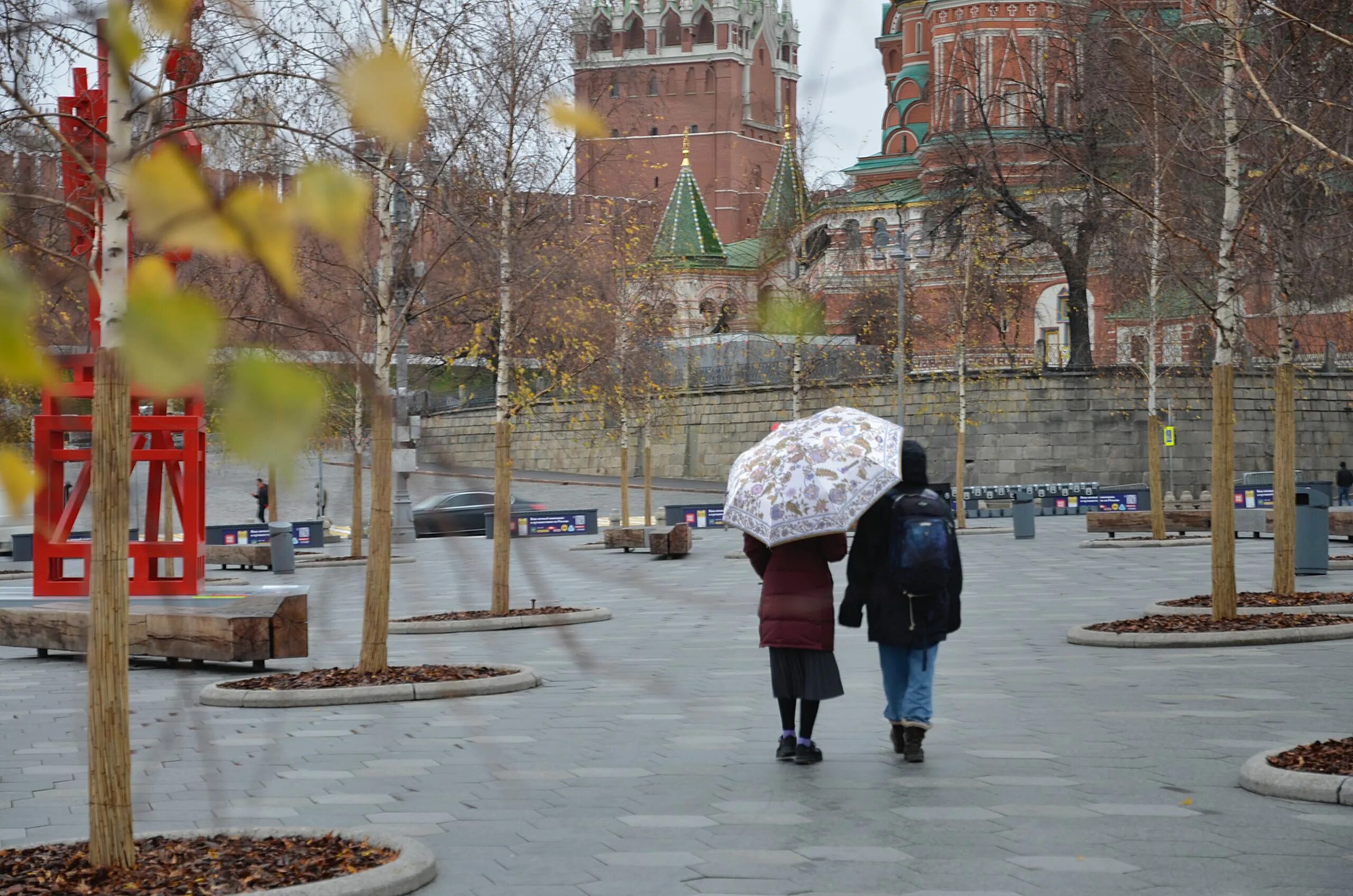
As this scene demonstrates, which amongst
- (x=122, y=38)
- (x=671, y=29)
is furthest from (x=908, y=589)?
(x=122, y=38)

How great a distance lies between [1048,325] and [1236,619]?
169 ft

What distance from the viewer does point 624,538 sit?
2998 cm

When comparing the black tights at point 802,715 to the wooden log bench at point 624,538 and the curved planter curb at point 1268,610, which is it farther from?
the wooden log bench at point 624,538

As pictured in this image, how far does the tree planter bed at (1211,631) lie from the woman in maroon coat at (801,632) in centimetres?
615

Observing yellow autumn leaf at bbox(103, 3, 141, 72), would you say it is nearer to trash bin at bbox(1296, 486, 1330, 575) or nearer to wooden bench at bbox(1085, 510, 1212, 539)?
trash bin at bbox(1296, 486, 1330, 575)

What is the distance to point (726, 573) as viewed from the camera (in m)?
24.8

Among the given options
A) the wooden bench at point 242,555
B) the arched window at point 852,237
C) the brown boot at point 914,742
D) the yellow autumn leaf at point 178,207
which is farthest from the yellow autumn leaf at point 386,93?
the arched window at point 852,237

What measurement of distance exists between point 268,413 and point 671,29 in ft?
6.08

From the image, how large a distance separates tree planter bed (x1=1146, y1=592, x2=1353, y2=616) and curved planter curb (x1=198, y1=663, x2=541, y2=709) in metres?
6.92

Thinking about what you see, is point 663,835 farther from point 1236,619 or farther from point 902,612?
point 1236,619

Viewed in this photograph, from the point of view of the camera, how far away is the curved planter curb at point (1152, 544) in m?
29.7

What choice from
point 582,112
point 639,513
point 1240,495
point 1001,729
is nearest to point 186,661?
point 1001,729

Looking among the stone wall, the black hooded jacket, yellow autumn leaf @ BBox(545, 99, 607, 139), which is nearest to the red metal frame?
yellow autumn leaf @ BBox(545, 99, 607, 139)

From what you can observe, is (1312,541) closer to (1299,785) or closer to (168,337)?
(1299,785)
